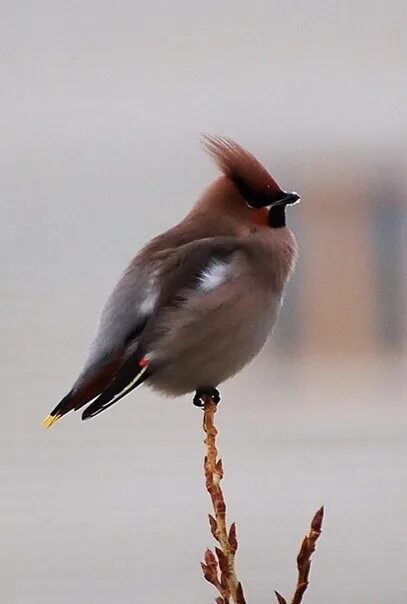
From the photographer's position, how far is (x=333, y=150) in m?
3.77

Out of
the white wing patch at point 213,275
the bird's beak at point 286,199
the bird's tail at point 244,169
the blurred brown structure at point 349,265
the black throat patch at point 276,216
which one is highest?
the blurred brown structure at point 349,265

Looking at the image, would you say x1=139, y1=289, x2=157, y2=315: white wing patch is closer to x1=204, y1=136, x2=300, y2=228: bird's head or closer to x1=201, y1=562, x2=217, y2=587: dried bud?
x1=204, y1=136, x2=300, y2=228: bird's head

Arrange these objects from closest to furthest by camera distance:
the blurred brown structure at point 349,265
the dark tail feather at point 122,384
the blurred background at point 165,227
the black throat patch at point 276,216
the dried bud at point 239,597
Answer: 1. the dried bud at point 239,597
2. the dark tail feather at point 122,384
3. the black throat patch at point 276,216
4. the blurred background at point 165,227
5. the blurred brown structure at point 349,265

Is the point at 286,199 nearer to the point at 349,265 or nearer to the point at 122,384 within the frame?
the point at 122,384

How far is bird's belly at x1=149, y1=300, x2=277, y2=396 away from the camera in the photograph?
58.3 inches

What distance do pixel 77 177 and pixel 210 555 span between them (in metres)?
2.57

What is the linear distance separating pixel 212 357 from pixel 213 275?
3.6 inches

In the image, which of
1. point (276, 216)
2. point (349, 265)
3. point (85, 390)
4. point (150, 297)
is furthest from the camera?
point (349, 265)

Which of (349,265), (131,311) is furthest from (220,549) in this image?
(349,265)

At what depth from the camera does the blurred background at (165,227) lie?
11.9ft

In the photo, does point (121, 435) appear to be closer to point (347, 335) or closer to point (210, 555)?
point (347, 335)

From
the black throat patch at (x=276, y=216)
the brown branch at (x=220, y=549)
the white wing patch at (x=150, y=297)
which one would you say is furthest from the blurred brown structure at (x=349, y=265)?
the brown branch at (x=220, y=549)

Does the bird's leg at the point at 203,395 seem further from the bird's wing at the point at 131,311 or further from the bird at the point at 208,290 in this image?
the bird's wing at the point at 131,311

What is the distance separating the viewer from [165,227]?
3609 mm
